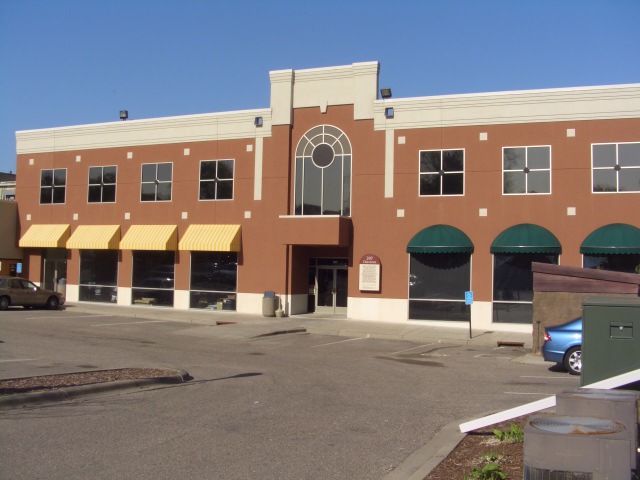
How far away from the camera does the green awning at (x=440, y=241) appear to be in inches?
1077

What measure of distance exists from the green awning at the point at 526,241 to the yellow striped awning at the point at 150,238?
15.0 meters

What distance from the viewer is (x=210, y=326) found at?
26.1 metres

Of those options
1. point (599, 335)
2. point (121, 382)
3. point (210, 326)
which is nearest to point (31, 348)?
point (121, 382)

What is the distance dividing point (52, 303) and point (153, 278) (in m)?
4.79

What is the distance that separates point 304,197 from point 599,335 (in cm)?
2395

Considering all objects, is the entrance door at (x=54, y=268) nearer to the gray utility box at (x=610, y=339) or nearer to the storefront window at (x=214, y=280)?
the storefront window at (x=214, y=280)

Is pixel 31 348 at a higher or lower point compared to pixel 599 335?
lower

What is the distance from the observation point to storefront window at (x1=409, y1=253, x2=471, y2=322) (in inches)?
1088

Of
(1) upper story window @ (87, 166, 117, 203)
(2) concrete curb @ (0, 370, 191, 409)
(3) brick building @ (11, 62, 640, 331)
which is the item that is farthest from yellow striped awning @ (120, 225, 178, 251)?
(2) concrete curb @ (0, 370, 191, 409)

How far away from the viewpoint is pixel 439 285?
1105 inches

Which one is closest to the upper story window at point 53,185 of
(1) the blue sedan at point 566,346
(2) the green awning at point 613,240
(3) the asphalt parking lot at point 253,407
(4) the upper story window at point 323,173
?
(4) the upper story window at point 323,173

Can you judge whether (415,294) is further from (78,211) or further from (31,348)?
(78,211)

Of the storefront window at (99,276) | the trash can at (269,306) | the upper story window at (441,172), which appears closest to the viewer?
the upper story window at (441,172)

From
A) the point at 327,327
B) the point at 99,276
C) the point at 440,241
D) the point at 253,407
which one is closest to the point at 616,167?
the point at 440,241
